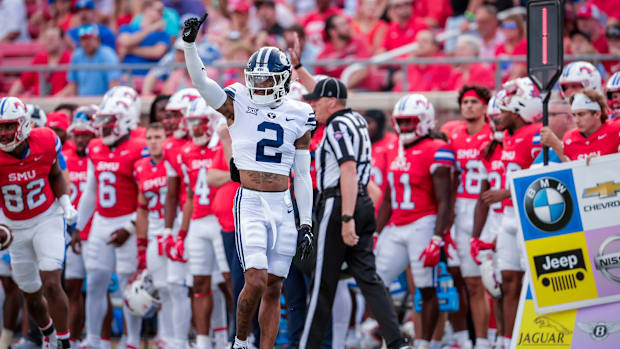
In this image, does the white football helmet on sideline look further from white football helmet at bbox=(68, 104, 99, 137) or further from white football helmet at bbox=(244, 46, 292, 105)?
white football helmet at bbox=(68, 104, 99, 137)

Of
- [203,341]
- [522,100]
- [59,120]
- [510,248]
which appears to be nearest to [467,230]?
[510,248]

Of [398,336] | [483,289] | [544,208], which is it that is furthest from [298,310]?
[544,208]

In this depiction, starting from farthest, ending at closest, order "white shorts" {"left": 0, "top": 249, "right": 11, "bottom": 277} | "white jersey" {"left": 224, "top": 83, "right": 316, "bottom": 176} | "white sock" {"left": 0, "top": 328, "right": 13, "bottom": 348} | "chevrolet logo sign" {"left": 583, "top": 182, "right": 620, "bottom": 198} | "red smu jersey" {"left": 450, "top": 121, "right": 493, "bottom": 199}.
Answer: "white shorts" {"left": 0, "top": 249, "right": 11, "bottom": 277}, "white sock" {"left": 0, "top": 328, "right": 13, "bottom": 348}, "red smu jersey" {"left": 450, "top": 121, "right": 493, "bottom": 199}, "chevrolet logo sign" {"left": 583, "top": 182, "right": 620, "bottom": 198}, "white jersey" {"left": 224, "top": 83, "right": 316, "bottom": 176}

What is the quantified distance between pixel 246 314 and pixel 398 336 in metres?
1.60

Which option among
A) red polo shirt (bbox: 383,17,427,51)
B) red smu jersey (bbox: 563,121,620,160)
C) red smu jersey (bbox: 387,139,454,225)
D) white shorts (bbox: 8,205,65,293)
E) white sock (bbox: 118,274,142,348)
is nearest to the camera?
red smu jersey (bbox: 563,121,620,160)

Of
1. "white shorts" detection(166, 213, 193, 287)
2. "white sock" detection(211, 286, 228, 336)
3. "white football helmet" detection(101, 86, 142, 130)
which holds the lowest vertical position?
"white sock" detection(211, 286, 228, 336)

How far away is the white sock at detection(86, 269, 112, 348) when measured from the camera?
36.2ft

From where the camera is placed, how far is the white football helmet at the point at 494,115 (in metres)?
10.2

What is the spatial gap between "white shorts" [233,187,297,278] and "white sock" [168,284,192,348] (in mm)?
2857

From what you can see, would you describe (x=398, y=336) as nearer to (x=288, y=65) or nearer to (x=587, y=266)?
(x=587, y=266)

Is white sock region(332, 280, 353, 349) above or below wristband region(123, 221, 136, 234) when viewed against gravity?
below

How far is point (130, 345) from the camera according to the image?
36.2 feet

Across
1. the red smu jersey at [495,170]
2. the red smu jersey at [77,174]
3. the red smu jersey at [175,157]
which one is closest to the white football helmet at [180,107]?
the red smu jersey at [175,157]

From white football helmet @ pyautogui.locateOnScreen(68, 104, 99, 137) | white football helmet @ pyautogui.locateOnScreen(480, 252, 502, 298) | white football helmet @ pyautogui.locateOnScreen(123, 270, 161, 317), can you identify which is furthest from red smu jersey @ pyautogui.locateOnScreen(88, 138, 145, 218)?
white football helmet @ pyautogui.locateOnScreen(480, 252, 502, 298)
